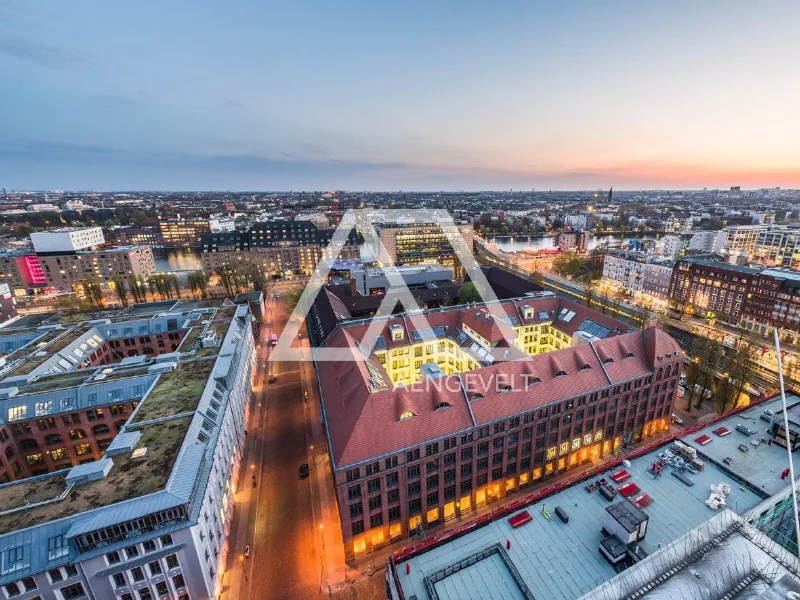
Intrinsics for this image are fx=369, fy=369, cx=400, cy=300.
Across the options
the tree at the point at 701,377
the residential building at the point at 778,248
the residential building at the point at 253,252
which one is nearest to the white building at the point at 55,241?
the residential building at the point at 253,252

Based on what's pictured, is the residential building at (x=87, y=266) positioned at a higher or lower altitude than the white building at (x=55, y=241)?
lower

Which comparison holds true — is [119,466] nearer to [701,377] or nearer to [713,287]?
[701,377]

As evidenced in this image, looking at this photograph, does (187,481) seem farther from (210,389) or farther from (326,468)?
(326,468)

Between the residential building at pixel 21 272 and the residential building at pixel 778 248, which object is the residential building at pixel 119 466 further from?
the residential building at pixel 778 248

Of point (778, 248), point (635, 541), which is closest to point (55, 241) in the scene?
point (635, 541)

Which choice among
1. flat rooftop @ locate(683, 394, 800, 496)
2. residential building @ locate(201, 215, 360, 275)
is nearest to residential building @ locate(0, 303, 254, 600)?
flat rooftop @ locate(683, 394, 800, 496)

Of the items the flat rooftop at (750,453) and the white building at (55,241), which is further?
the white building at (55,241)

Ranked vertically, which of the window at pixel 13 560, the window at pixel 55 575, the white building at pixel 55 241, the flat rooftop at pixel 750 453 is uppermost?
the white building at pixel 55 241
